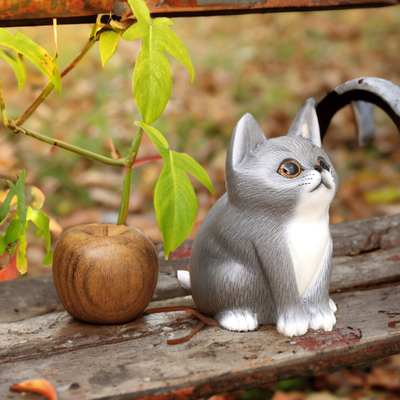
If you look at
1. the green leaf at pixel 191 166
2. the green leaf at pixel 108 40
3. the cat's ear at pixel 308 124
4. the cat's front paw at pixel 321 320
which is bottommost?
the cat's front paw at pixel 321 320

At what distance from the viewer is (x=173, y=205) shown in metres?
0.82

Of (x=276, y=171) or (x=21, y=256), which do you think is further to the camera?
(x=21, y=256)

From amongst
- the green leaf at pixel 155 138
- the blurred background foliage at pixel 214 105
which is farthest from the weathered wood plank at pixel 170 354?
the blurred background foliage at pixel 214 105

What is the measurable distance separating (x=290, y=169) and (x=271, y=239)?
0.42 ft

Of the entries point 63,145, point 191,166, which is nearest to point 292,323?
point 191,166

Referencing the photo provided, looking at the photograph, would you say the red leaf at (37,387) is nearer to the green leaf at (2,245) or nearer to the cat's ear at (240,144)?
the green leaf at (2,245)

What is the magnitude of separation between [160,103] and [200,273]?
13.1 inches

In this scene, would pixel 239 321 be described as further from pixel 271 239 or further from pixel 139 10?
pixel 139 10

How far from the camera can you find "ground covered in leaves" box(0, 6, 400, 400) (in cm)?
233

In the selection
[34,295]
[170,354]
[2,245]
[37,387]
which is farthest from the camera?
[34,295]

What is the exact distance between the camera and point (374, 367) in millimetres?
1706

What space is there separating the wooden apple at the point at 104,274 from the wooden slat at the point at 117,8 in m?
0.44

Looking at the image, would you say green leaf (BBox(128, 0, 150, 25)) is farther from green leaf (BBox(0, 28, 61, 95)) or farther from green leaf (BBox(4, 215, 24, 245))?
green leaf (BBox(4, 215, 24, 245))

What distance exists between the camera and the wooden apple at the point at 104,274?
0.91 metres
